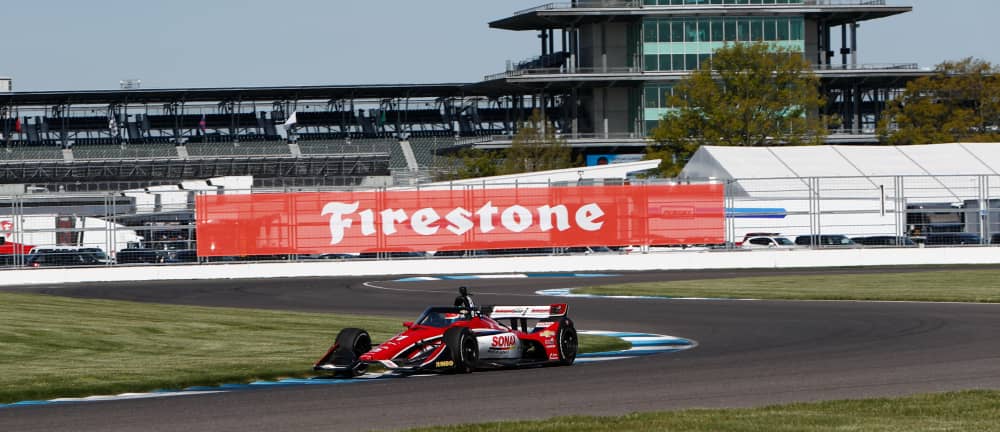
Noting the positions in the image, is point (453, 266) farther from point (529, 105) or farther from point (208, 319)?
point (529, 105)

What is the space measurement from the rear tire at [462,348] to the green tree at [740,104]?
2424 inches

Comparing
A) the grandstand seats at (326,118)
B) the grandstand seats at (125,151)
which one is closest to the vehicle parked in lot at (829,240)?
the grandstand seats at (125,151)

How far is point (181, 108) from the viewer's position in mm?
117000

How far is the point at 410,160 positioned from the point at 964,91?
45.0 metres

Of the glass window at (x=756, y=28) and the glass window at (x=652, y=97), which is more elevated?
the glass window at (x=756, y=28)

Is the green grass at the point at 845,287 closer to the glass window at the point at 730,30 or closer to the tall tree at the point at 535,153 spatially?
the tall tree at the point at 535,153

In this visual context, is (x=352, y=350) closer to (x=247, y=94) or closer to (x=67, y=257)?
(x=67, y=257)

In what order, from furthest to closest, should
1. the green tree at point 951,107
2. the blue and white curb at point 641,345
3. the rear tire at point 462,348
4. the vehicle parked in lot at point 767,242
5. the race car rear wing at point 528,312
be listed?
the green tree at point 951,107
the vehicle parked in lot at point 767,242
the blue and white curb at point 641,345
the race car rear wing at point 528,312
the rear tire at point 462,348

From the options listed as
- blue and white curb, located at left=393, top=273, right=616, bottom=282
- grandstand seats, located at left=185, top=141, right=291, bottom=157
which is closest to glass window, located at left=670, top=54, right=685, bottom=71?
grandstand seats, located at left=185, top=141, right=291, bottom=157

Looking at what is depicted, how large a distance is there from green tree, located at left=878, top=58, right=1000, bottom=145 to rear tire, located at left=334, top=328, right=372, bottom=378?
75311 millimetres

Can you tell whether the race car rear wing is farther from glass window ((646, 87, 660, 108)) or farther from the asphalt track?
glass window ((646, 87, 660, 108))

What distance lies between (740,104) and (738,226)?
34.3m

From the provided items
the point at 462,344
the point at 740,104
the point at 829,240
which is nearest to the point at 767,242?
the point at 829,240

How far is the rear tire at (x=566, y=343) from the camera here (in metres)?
16.4
